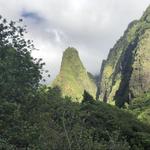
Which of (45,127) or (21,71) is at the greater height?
(21,71)

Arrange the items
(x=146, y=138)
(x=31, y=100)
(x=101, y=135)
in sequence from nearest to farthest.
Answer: (x=31, y=100)
(x=101, y=135)
(x=146, y=138)

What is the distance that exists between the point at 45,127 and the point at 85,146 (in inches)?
133

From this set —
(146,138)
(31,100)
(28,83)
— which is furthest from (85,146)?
(146,138)

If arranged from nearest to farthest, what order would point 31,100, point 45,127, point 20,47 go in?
1. point 45,127
2. point 31,100
3. point 20,47

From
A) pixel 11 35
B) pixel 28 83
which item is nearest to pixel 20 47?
pixel 11 35

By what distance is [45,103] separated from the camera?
38719 millimetres

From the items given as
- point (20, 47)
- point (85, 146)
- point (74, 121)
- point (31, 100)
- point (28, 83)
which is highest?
point (20, 47)

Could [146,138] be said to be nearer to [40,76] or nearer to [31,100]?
[40,76]

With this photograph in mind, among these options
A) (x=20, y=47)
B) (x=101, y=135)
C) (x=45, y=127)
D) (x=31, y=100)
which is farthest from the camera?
(x=101, y=135)

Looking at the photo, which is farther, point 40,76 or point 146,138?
point 146,138

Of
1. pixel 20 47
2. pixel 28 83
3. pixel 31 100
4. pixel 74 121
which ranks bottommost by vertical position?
pixel 74 121

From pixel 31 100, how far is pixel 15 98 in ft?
4.48

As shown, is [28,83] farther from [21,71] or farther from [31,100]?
[31,100]

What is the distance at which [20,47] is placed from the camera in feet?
148
